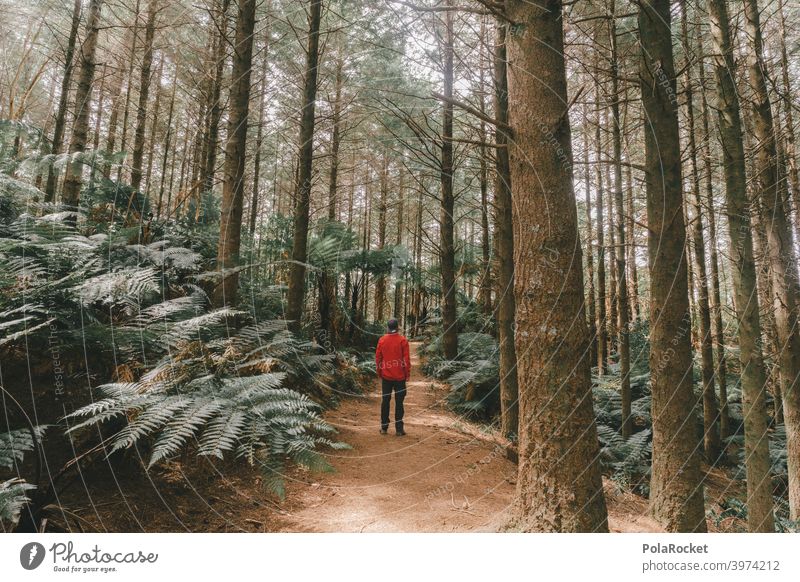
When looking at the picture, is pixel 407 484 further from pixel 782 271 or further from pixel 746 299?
pixel 782 271

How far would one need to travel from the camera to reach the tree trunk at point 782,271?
495 cm

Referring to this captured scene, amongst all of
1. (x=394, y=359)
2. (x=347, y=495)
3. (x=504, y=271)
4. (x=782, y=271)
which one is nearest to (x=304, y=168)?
(x=394, y=359)

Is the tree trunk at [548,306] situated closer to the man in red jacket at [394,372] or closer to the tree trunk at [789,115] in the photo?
the man in red jacket at [394,372]

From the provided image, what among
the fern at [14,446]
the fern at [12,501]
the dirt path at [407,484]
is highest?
the fern at [14,446]

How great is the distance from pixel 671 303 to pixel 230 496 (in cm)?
443

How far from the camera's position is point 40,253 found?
137 inches

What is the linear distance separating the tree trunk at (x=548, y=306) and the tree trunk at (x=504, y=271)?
2.91 meters

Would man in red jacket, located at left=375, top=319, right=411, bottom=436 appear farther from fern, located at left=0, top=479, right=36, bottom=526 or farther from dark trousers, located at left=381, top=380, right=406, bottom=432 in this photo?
fern, located at left=0, top=479, right=36, bottom=526

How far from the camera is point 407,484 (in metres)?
3.69

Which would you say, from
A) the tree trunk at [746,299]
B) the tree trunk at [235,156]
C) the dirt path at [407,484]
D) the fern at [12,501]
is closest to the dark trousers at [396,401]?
the dirt path at [407,484]

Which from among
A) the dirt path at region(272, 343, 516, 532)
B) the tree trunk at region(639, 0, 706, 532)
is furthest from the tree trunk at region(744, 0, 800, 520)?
the dirt path at region(272, 343, 516, 532)

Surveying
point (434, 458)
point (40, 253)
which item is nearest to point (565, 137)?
point (434, 458)

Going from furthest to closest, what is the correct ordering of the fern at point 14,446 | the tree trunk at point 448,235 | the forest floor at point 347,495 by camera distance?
the tree trunk at point 448,235 < the forest floor at point 347,495 < the fern at point 14,446
